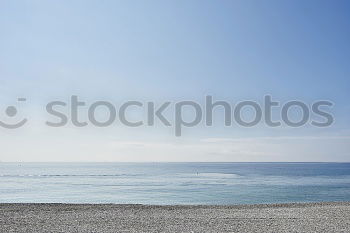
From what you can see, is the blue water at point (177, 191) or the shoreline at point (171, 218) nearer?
the shoreline at point (171, 218)

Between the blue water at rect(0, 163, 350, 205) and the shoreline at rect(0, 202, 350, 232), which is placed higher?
the shoreline at rect(0, 202, 350, 232)

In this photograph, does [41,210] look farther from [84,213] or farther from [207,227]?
[207,227]

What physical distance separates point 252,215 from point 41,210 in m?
9.69

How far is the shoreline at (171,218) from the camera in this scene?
13734mm

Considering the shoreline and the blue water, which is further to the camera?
the blue water

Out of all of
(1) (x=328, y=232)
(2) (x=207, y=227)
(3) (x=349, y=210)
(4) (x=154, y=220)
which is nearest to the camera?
(1) (x=328, y=232)

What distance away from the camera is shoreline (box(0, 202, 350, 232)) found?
1373 centimetres

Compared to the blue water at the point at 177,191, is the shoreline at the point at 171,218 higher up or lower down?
higher up

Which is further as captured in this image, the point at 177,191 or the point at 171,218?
the point at 177,191

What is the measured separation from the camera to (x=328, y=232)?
1306 centimetres

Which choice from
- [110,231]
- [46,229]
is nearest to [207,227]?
[110,231]

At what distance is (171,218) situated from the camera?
1625 cm

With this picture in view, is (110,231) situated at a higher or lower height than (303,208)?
higher

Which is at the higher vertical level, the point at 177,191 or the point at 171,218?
the point at 171,218
